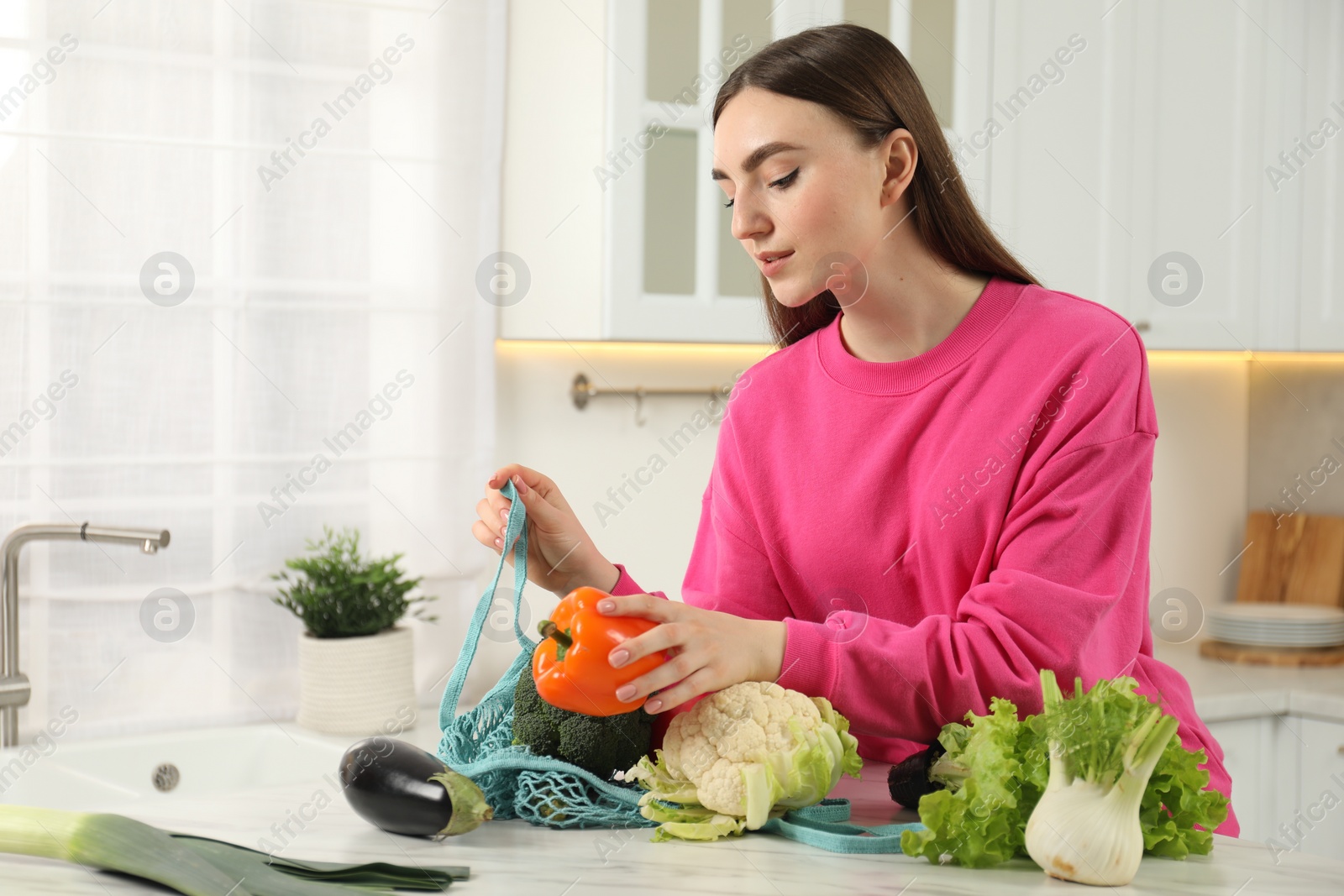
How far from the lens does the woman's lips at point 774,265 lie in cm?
122

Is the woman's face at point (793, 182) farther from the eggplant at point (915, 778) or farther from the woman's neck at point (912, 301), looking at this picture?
the eggplant at point (915, 778)

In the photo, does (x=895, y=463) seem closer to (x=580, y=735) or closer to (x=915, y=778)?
(x=915, y=778)

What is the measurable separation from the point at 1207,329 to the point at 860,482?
5.68 ft

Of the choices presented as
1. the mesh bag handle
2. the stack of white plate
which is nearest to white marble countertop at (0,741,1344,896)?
the mesh bag handle

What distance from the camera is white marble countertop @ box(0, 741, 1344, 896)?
0.81 meters

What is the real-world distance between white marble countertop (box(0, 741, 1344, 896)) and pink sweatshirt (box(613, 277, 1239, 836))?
15cm

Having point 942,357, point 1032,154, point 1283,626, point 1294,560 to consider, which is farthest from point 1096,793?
point 1294,560

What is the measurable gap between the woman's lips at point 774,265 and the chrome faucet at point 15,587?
1.07 m

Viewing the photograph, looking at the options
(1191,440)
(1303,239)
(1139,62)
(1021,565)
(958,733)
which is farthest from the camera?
(1191,440)

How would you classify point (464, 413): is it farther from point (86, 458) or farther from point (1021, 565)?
point (1021, 565)

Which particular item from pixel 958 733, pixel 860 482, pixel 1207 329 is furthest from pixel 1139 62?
pixel 958 733

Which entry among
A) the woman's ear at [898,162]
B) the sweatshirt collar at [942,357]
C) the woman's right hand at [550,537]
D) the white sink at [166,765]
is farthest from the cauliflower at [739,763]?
the white sink at [166,765]

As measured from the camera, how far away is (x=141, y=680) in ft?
6.70

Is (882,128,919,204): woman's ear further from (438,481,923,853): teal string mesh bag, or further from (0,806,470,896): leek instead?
(0,806,470,896): leek
